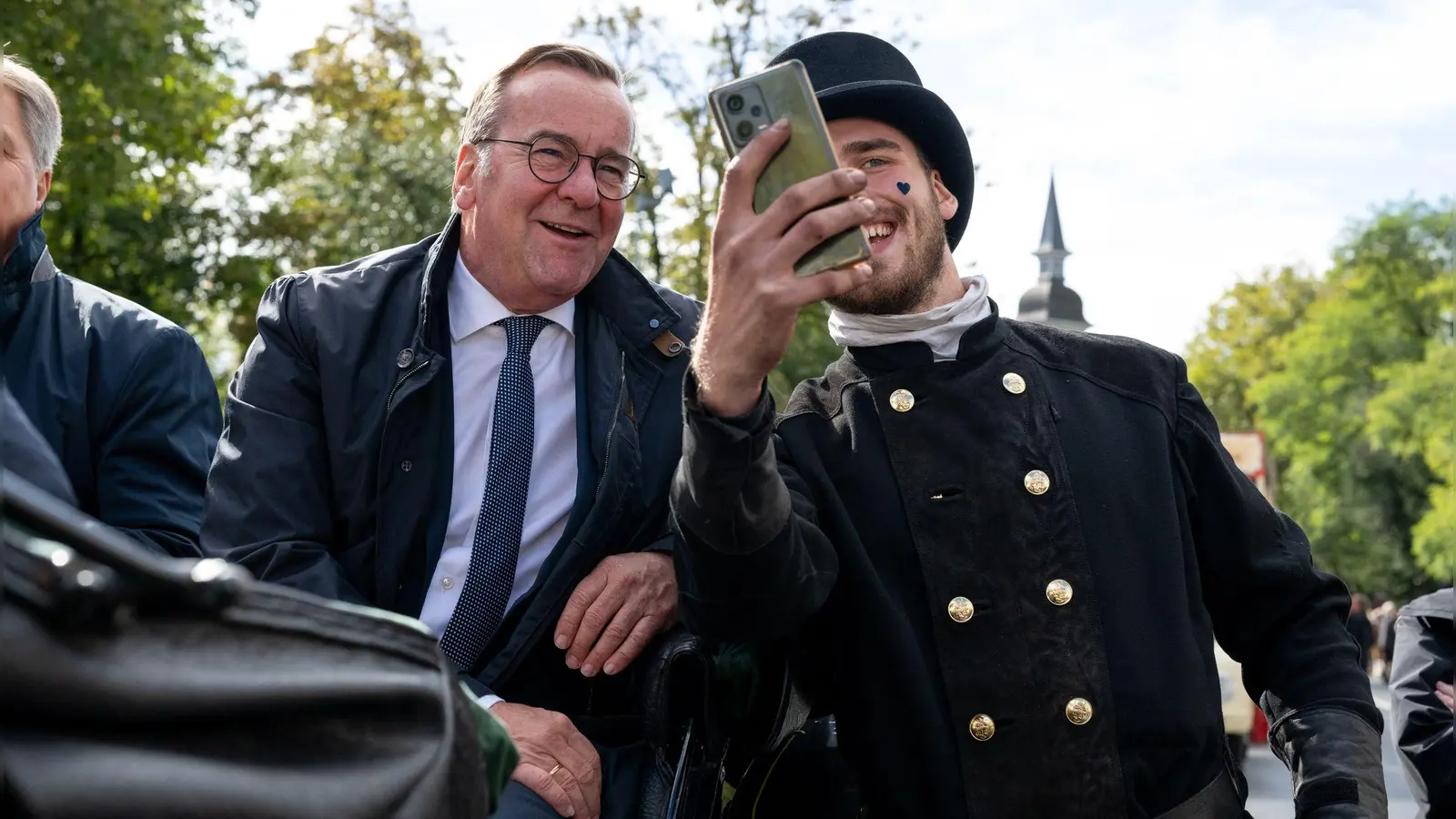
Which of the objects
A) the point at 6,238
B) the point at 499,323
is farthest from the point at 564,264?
the point at 6,238

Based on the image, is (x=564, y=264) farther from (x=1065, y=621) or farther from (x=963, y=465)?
(x=1065, y=621)

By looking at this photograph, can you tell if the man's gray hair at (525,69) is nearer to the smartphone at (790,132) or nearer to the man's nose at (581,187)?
the man's nose at (581,187)

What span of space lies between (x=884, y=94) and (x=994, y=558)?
1.14m

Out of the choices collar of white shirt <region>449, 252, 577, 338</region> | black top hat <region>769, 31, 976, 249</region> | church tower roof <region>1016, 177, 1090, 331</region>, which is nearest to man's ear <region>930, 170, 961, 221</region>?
black top hat <region>769, 31, 976, 249</region>

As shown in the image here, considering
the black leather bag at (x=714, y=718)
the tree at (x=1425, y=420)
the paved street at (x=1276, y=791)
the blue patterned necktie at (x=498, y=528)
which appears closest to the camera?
the black leather bag at (x=714, y=718)

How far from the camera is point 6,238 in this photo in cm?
375

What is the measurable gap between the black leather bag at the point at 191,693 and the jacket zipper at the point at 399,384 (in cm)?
200

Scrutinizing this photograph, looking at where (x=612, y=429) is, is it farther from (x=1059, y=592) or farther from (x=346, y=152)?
(x=346, y=152)

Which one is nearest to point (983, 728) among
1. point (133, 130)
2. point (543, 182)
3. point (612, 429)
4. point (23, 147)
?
point (612, 429)

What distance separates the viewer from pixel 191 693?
4.15 feet

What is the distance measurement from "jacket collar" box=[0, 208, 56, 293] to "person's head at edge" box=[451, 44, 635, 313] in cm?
102

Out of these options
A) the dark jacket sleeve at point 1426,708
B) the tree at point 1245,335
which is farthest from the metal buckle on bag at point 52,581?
the tree at point 1245,335

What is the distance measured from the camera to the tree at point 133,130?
1574cm

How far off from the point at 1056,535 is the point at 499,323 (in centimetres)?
140
